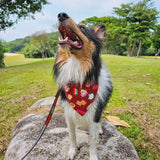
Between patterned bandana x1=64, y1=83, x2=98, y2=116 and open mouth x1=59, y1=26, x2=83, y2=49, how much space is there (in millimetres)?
619

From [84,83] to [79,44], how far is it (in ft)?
1.94

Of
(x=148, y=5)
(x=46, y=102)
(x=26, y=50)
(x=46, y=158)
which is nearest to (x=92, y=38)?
(x=46, y=158)

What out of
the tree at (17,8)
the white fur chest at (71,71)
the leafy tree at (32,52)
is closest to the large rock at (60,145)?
the white fur chest at (71,71)

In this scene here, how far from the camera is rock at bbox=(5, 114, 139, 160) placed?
196cm

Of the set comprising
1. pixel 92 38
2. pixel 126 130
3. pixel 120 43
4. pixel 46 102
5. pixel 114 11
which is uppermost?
pixel 114 11

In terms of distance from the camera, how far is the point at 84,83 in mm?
1940

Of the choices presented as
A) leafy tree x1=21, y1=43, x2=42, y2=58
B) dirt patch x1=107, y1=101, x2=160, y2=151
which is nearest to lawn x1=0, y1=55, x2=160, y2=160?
dirt patch x1=107, y1=101, x2=160, y2=151

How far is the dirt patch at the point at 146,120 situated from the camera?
2.81 meters

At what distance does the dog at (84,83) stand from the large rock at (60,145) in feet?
0.61

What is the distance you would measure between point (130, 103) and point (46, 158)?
3.32m

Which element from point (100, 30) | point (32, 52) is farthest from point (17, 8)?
point (32, 52)

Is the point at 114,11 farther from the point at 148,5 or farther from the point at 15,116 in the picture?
the point at 15,116

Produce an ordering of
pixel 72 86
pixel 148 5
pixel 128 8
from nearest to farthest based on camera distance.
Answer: pixel 72 86, pixel 148 5, pixel 128 8

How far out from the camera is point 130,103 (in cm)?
434
